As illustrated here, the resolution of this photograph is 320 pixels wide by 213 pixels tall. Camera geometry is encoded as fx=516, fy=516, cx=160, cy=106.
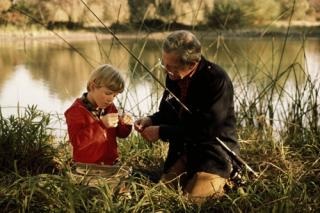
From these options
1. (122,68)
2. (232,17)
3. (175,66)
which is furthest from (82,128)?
(122,68)

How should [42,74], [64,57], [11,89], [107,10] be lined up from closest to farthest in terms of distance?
[107,10] < [11,89] < [42,74] < [64,57]

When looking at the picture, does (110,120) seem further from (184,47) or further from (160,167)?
(160,167)

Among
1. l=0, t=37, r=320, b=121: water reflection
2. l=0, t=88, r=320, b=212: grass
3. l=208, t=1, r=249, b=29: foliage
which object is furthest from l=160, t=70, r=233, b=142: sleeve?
l=208, t=1, r=249, b=29: foliage

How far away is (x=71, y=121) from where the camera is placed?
2172 mm

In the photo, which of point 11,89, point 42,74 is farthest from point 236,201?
point 42,74

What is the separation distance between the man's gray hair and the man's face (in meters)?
0.02

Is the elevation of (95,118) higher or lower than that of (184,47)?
lower

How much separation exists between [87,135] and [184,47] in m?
0.55

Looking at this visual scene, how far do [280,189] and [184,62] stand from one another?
633 millimetres

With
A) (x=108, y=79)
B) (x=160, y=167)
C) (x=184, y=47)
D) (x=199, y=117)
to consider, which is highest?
(x=184, y=47)

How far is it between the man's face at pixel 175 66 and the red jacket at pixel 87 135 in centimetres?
35

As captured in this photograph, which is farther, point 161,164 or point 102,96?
point 161,164

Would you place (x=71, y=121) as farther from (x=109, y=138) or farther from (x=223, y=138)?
(x=223, y=138)

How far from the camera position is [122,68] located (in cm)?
493
